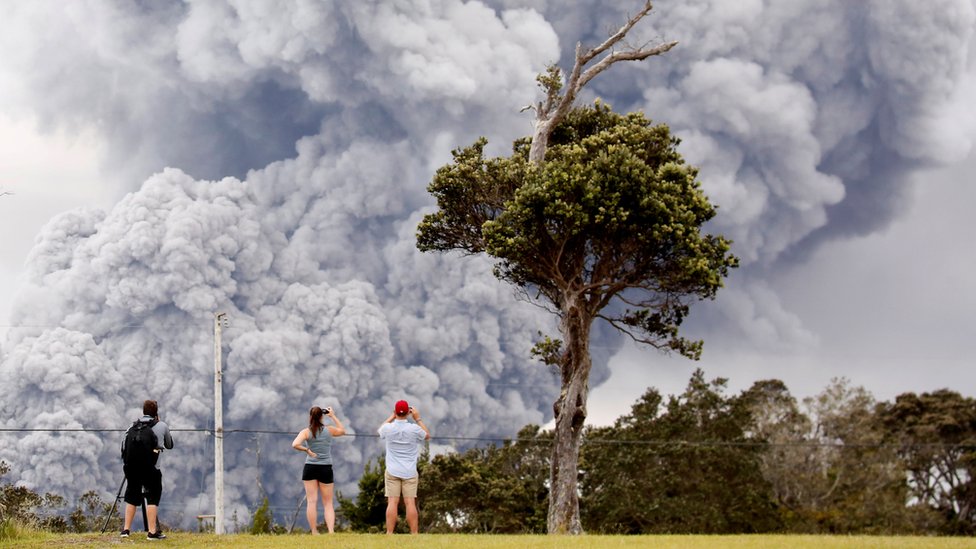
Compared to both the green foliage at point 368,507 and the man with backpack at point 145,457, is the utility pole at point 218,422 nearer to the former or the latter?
the man with backpack at point 145,457

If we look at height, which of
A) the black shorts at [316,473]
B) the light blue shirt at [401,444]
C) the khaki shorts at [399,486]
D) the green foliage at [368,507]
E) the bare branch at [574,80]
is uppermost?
the bare branch at [574,80]

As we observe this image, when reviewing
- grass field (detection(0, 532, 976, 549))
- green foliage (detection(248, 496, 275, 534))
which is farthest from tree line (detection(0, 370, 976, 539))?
grass field (detection(0, 532, 976, 549))

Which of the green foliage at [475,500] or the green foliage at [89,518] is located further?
the green foliage at [475,500]

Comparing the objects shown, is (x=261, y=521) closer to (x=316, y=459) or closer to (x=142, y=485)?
(x=316, y=459)

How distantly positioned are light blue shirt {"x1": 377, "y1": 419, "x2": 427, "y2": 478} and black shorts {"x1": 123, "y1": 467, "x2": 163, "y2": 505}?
3.74 metres

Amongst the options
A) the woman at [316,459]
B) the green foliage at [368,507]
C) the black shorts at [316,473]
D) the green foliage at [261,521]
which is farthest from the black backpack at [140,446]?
the green foliage at [368,507]

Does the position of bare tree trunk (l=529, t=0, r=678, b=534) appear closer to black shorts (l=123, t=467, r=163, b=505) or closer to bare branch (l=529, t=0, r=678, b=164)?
bare branch (l=529, t=0, r=678, b=164)

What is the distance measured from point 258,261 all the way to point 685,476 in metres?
66.8

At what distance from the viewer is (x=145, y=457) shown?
629 inches

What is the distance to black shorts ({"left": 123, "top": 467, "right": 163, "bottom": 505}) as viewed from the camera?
16.0 metres

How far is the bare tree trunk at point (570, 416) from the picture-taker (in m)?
26.4

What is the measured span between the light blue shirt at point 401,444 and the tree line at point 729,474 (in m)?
27.3

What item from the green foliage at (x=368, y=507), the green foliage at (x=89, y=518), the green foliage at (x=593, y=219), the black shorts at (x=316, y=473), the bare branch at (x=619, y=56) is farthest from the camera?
the green foliage at (x=368, y=507)

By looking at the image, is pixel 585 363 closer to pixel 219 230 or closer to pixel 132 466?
pixel 132 466
